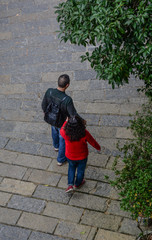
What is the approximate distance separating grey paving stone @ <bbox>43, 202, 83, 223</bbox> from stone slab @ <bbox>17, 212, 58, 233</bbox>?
107 millimetres

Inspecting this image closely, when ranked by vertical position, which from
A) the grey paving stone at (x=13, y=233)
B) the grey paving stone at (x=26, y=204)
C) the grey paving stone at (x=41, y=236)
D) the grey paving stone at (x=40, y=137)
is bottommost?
the grey paving stone at (x=13, y=233)

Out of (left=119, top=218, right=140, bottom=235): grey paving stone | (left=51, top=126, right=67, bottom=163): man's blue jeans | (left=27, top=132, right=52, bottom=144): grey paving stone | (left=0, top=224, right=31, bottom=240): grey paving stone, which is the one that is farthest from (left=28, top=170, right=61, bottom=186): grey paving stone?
(left=119, top=218, right=140, bottom=235): grey paving stone

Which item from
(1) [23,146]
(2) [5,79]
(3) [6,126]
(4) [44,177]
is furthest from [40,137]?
(2) [5,79]

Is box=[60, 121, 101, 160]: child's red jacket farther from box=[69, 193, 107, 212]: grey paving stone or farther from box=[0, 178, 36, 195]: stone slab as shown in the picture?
box=[0, 178, 36, 195]: stone slab

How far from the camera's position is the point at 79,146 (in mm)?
5539

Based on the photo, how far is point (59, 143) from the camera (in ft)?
20.9

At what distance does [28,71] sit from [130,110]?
10.2 ft

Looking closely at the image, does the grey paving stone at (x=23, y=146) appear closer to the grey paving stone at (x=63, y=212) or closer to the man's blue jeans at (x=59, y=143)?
the man's blue jeans at (x=59, y=143)

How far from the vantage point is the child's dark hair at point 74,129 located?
537 centimetres

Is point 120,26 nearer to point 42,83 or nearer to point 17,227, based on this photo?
point 17,227

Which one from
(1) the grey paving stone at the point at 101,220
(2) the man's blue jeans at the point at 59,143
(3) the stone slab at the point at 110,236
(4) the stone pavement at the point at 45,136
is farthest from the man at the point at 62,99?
(3) the stone slab at the point at 110,236

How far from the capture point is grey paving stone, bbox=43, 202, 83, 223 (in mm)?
5699

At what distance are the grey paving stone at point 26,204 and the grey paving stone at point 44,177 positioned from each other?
0.41 metres

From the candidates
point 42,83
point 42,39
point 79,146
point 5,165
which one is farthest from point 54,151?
point 42,39
